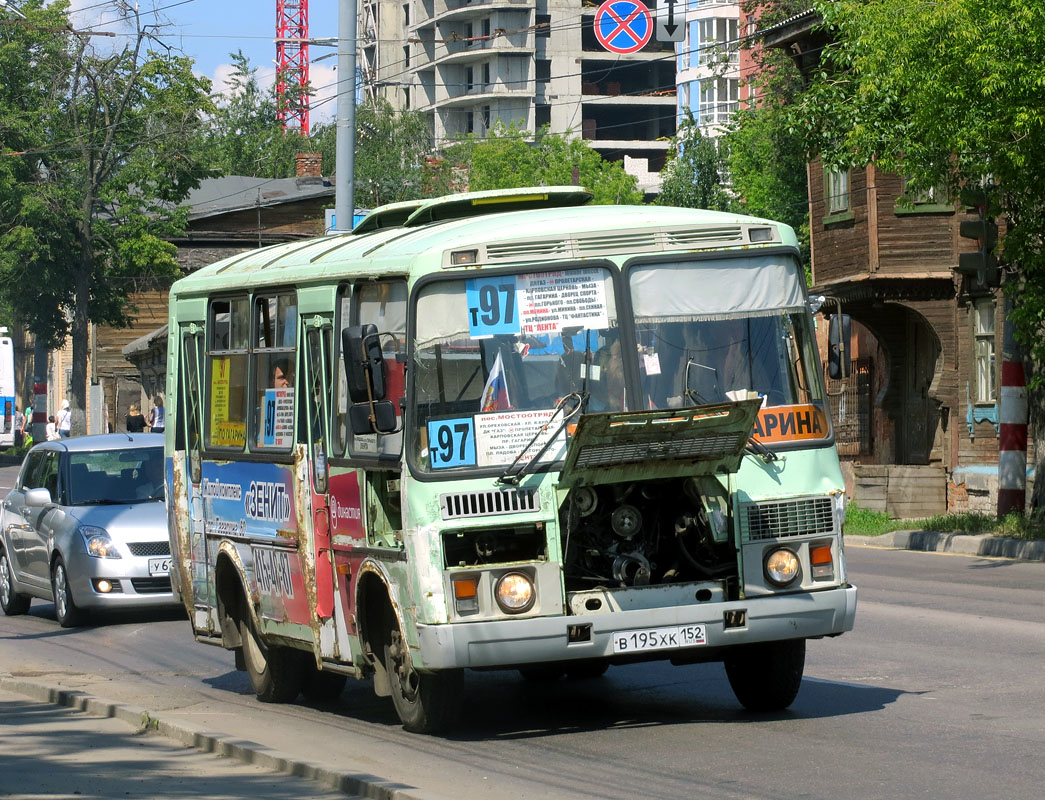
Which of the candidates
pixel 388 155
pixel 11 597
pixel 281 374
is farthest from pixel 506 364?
pixel 388 155

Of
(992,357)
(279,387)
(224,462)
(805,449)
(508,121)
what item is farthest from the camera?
(508,121)

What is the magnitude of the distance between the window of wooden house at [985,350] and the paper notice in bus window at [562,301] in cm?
2276

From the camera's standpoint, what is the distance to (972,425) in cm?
3183

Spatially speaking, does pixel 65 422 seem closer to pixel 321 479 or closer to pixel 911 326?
pixel 911 326

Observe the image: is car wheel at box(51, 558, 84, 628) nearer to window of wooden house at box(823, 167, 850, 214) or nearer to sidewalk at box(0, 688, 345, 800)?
sidewalk at box(0, 688, 345, 800)

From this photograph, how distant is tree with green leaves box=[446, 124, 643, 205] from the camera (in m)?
90.1

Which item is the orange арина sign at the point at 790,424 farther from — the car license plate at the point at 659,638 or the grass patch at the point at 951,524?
the grass patch at the point at 951,524

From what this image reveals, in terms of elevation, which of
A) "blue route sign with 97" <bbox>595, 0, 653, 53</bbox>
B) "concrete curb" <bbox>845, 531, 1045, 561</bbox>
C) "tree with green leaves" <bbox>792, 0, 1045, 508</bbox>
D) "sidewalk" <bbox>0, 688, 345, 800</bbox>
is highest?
"blue route sign with 97" <bbox>595, 0, 653, 53</bbox>

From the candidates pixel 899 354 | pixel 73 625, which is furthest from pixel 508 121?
pixel 73 625

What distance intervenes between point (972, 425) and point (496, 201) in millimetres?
22087

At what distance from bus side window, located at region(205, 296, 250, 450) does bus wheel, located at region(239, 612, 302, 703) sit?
120cm

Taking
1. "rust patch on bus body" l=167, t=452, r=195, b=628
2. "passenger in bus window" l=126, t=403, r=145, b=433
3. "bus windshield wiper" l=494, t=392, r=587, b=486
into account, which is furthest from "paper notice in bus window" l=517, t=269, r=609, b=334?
"passenger in bus window" l=126, t=403, r=145, b=433

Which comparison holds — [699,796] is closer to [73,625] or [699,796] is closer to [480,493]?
[480,493]

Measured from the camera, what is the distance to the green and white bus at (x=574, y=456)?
900 centimetres
